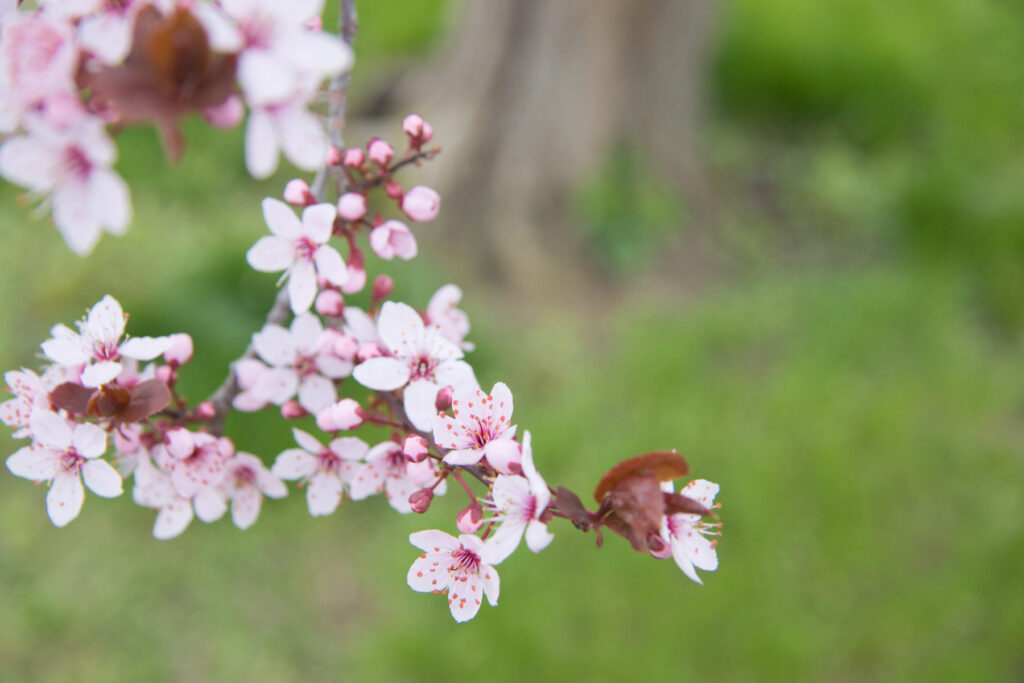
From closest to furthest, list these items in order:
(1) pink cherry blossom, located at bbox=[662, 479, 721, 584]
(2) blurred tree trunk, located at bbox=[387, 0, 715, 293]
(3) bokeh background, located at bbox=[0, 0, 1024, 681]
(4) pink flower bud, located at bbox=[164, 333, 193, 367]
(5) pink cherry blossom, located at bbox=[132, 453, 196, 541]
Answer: (1) pink cherry blossom, located at bbox=[662, 479, 721, 584] → (5) pink cherry blossom, located at bbox=[132, 453, 196, 541] → (4) pink flower bud, located at bbox=[164, 333, 193, 367] → (3) bokeh background, located at bbox=[0, 0, 1024, 681] → (2) blurred tree trunk, located at bbox=[387, 0, 715, 293]

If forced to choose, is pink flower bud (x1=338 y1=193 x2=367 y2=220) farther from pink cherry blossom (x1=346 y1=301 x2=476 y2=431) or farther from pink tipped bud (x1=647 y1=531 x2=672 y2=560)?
pink tipped bud (x1=647 y1=531 x2=672 y2=560)

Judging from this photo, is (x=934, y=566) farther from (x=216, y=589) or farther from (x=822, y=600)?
(x=216, y=589)

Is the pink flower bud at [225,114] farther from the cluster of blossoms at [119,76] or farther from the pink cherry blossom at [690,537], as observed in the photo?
the pink cherry blossom at [690,537]

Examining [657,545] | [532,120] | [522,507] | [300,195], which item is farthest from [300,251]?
[532,120]

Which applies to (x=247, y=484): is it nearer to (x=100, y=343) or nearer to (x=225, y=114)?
(x=100, y=343)

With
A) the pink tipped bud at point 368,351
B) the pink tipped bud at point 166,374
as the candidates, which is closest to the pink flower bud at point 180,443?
the pink tipped bud at point 166,374

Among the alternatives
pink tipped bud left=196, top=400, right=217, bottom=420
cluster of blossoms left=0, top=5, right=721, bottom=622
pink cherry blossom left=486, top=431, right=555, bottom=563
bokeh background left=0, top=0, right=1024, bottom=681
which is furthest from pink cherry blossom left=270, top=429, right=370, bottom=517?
bokeh background left=0, top=0, right=1024, bottom=681
